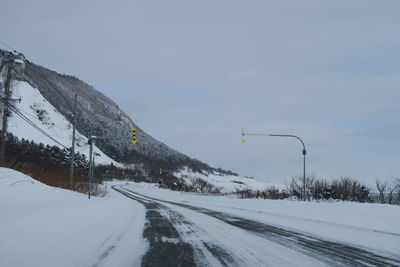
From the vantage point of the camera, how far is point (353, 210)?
15836 millimetres

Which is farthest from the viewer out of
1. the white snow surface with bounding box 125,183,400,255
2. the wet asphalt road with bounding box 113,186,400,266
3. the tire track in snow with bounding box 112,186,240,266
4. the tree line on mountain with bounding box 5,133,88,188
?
the tree line on mountain with bounding box 5,133,88,188

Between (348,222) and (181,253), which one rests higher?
(181,253)

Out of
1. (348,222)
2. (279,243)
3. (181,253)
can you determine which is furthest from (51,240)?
(348,222)

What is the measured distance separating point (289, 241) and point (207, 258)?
2.98 m

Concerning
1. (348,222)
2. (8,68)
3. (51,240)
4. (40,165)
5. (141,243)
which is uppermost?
(8,68)

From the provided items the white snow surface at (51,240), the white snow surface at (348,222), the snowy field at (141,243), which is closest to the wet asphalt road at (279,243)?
the snowy field at (141,243)

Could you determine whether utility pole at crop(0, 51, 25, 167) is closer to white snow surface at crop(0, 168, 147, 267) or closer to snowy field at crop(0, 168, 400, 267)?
snowy field at crop(0, 168, 400, 267)

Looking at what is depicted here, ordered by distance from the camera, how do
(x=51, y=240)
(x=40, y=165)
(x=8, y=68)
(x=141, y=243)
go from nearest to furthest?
1. (x=51, y=240)
2. (x=141, y=243)
3. (x=8, y=68)
4. (x=40, y=165)

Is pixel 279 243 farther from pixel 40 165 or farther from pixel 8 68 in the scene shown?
pixel 40 165

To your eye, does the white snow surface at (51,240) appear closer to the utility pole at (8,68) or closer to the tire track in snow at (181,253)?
the tire track in snow at (181,253)

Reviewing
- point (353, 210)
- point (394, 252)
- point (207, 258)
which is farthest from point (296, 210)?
point (207, 258)

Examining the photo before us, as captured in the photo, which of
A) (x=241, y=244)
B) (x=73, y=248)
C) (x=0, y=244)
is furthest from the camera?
(x=241, y=244)

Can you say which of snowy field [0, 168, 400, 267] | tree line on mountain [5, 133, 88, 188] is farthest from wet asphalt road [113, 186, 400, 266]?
tree line on mountain [5, 133, 88, 188]

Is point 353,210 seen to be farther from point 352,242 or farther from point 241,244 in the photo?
point 241,244
